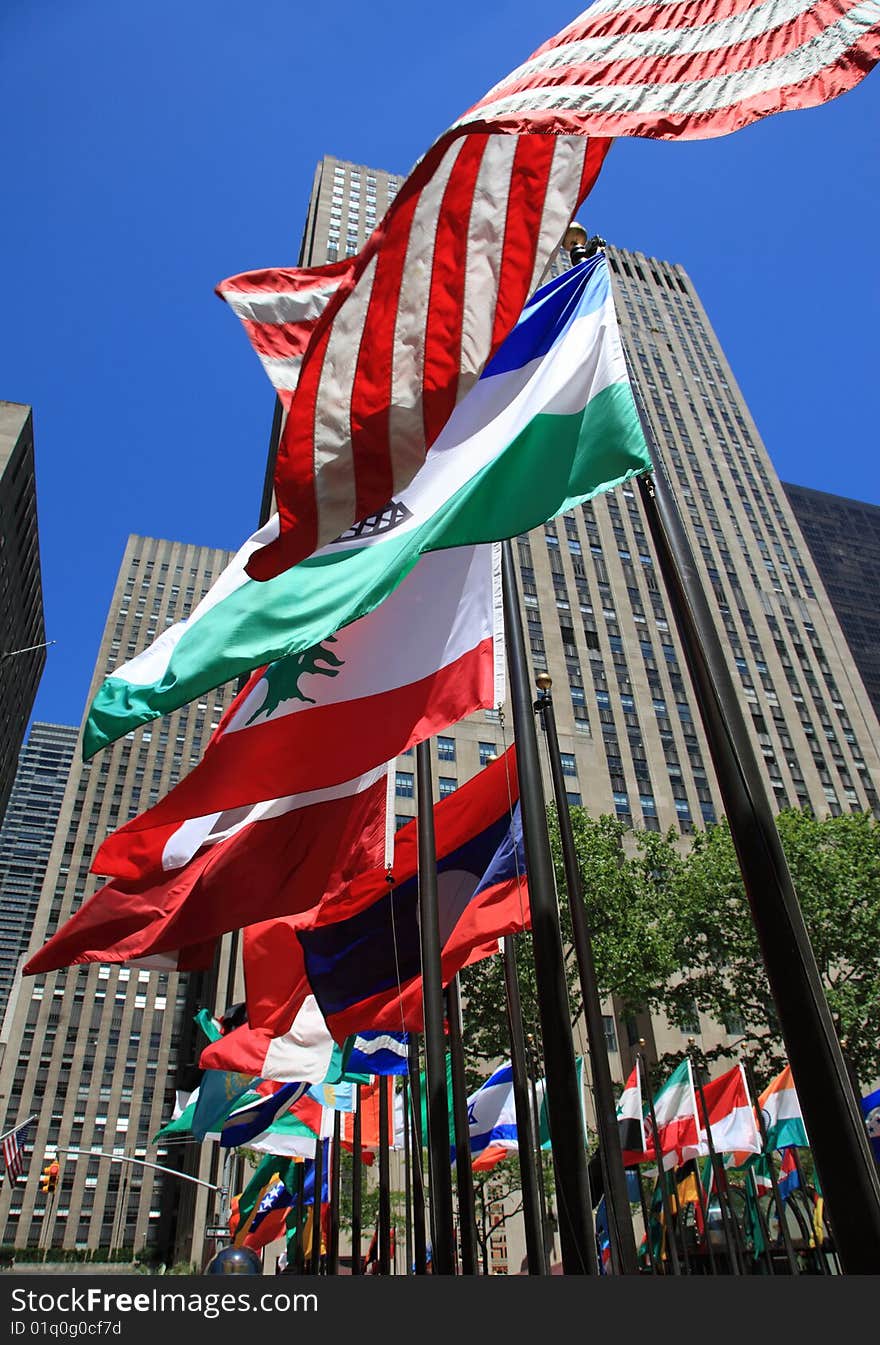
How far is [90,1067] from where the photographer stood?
103 metres

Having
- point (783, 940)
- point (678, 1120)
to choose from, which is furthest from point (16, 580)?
point (783, 940)

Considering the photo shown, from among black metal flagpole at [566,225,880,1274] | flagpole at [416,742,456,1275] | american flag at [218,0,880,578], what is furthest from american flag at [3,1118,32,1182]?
black metal flagpole at [566,225,880,1274]

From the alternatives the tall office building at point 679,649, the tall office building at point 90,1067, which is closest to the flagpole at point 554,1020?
the tall office building at point 679,649

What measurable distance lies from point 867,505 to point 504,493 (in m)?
200

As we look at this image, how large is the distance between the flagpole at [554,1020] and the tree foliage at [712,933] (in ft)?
77.9

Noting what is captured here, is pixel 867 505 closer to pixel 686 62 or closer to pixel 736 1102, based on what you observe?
pixel 736 1102

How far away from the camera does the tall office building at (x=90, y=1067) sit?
3853 inches

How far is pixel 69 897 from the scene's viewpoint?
10612 centimetres

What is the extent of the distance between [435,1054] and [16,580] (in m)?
88.1

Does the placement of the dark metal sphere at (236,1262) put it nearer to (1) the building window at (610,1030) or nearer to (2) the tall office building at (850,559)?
(1) the building window at (610,1030)

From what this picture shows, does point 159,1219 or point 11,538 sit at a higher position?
point 11,538

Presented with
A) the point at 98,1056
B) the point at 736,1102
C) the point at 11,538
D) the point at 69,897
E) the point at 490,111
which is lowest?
the point at 736,1102

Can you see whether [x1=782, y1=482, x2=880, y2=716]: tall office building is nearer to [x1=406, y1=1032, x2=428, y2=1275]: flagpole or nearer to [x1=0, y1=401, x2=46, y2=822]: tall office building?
[x1=0, y1=401, x2=46, y2=822]: tall office building

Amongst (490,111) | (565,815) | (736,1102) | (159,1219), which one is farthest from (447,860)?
(159,1219)
